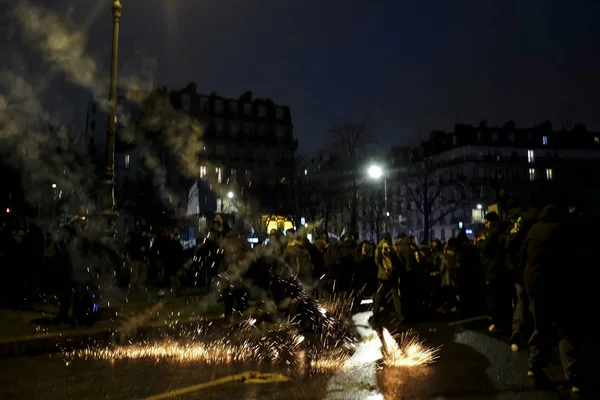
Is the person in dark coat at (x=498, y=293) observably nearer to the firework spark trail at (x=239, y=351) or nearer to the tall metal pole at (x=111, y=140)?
the firework spark trail at (x=239, y=351)

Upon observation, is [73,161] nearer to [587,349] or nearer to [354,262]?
[354,262]

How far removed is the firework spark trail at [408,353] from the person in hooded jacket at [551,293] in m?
1.67

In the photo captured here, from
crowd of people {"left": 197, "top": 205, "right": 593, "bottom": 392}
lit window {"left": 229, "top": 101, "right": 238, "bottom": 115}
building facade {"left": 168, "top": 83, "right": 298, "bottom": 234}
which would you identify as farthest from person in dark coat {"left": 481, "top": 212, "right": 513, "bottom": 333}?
lit window {"left": 229, "top": 101, "right": 238, "bottom": 115}

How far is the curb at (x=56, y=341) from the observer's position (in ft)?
28.5

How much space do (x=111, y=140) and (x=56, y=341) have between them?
4.59 metres

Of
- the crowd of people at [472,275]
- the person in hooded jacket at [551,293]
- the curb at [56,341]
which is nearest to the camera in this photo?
the person in hooded jacket at [551,293]

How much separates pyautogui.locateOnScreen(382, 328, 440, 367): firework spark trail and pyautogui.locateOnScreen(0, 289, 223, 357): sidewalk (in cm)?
417

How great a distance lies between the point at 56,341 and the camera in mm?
9156

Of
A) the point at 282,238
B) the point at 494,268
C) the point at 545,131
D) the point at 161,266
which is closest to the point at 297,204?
the point at 161,266

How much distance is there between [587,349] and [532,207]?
10.3 ft

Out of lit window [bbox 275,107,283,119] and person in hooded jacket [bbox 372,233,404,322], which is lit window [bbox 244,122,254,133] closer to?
lit window [bbox 275,107,283,119]

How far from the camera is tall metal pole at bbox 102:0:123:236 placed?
12.0 metres

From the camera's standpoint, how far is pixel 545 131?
81062mm

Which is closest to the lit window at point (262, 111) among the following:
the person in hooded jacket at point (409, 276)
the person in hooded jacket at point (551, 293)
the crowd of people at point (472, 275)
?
the crowd of people at point (472, 275)
